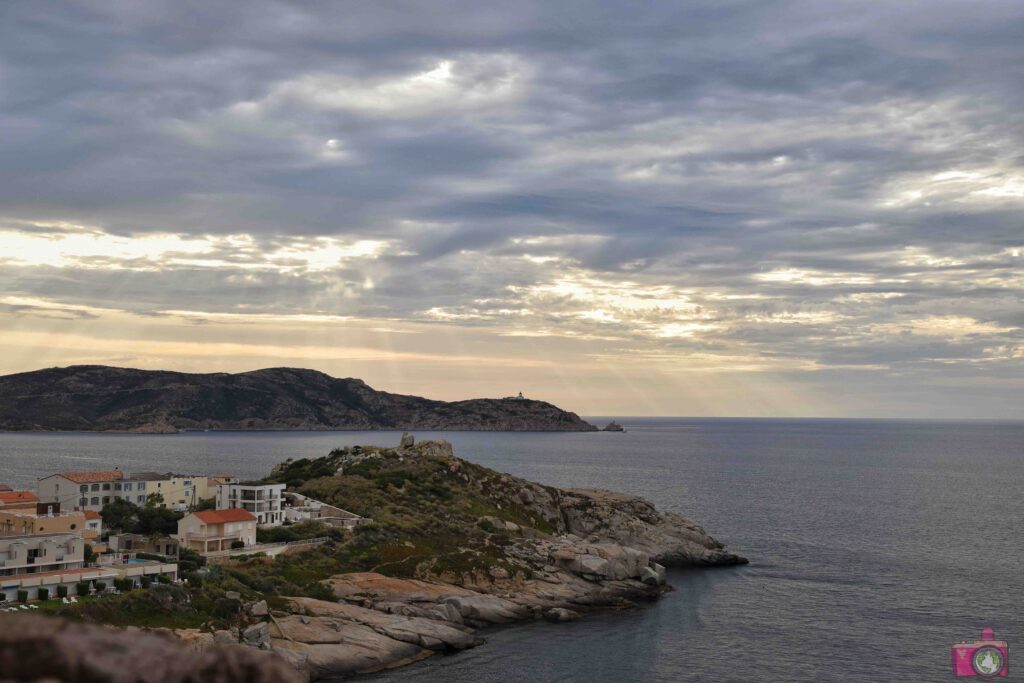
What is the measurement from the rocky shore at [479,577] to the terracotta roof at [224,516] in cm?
1388

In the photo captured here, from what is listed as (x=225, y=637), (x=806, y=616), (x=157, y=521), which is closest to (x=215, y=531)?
(x=157, y=521)

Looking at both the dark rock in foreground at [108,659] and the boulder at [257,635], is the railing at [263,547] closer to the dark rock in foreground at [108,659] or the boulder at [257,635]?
the boulder at [257,635]

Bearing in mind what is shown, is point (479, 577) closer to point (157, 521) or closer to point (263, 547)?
point (263, 547)

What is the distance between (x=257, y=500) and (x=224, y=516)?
11829 millimetres

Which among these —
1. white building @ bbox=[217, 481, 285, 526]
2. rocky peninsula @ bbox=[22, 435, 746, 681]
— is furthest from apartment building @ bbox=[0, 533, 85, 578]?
white building @ bbox=[217, 481, 285, 526]

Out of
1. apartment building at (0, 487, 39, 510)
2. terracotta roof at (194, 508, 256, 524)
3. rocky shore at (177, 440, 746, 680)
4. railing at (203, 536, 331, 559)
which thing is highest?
apartment building at (0, 487, 39, 510)

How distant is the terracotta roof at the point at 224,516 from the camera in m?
84.9

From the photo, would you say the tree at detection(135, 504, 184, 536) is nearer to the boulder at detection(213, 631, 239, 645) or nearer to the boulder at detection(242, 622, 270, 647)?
the boulder at detection(242, 622, 270, 647)

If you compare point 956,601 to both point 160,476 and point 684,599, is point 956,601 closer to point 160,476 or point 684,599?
point 684,599

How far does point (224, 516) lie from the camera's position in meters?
85.8

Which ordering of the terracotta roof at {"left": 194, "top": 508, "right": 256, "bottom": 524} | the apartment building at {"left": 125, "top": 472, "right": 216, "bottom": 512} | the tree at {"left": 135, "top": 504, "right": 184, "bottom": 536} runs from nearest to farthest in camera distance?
the terracotta roof at {"left": 194, "top": 508, "right": 256, "bottom": 524}, the tree at {"left": 135, "top": 504, "right": 184, "bottom": 536}, the apartment building at {"left": 125, "top": 472, "right": 216, "bottom": 512}

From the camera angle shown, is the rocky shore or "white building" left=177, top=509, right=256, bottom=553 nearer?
the rocky shore

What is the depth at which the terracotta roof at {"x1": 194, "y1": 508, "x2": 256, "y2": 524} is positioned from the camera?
84.9 metres

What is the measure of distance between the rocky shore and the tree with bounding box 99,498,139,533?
25.0 meters
